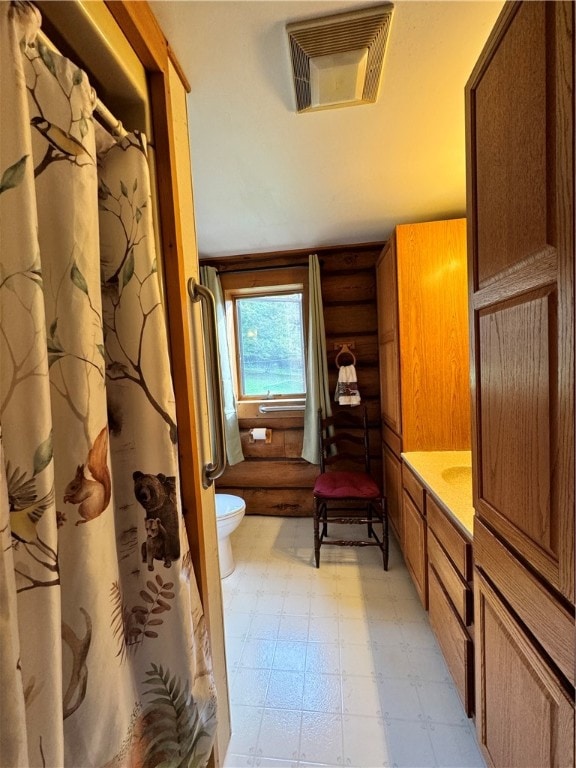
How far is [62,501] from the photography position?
0.63 metres

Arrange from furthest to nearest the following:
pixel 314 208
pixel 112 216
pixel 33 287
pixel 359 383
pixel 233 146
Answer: pixel 359 383, pixel 314 208, pixel 233 146, pixel 112 216, pixel 33 287

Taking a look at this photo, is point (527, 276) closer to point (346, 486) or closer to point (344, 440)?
point (346, 486)

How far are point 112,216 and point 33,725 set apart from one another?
0.97 metres

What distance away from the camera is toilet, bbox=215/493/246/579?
6.70 feet

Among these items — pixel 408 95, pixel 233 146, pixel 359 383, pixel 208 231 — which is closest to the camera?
pixel 408 95

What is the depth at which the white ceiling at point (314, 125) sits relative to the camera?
868mm

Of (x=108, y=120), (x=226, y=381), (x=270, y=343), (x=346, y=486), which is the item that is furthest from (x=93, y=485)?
(x=270, y=343)

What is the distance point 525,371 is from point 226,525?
1.87m

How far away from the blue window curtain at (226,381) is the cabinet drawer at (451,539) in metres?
1.69

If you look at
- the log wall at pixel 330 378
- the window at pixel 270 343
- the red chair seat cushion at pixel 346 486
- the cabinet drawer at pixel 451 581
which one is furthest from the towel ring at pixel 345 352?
the cabinet drawer at pixel 451 581

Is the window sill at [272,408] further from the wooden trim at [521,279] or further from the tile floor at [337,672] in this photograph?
the wooden trim at [521,279]

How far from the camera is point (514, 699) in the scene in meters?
0.79

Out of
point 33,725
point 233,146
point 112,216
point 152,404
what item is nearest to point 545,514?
point 152,404

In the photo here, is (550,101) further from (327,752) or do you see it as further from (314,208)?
(327,752)
